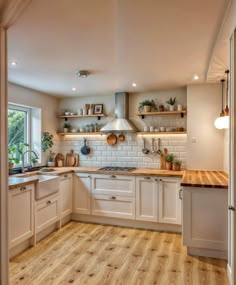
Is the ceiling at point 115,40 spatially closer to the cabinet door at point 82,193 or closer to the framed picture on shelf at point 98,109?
the framed picture on shelf at point 98,109

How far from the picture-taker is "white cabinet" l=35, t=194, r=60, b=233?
3121mm

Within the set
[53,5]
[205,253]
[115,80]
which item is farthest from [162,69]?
[205,253]

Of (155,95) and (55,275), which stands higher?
(155,95)

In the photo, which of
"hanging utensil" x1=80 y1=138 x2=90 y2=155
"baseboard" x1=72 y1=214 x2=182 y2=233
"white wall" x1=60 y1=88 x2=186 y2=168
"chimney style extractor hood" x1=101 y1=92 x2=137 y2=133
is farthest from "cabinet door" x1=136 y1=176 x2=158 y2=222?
"hanging utensil" x1=80 y1=138 x2=90 y2=155

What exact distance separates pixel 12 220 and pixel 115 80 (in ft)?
7.62

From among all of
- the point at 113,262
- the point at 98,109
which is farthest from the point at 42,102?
the point at 113,262

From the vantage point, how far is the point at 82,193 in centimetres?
397

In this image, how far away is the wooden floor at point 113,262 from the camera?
7.50 ft

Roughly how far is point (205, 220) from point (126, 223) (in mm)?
1459

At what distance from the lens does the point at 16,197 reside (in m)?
2.72

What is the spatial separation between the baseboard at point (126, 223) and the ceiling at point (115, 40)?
7.33ft

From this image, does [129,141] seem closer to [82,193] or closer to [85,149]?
[85,149]

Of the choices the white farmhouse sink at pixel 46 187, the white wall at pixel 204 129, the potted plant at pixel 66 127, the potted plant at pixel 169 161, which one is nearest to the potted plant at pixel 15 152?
the white farmhouse sink at pixel 46 187

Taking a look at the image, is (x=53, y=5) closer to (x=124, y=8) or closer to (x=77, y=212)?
(x=124, y=8)
